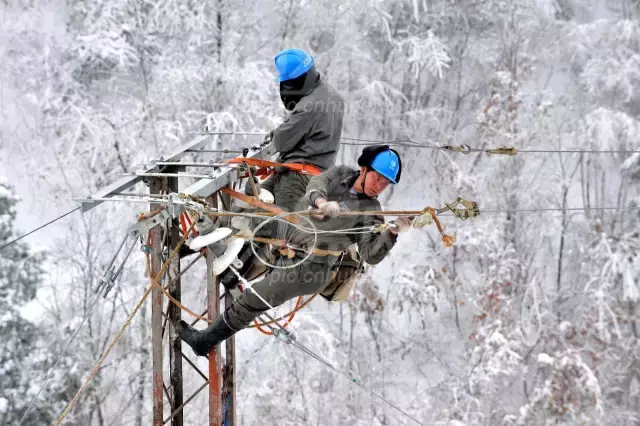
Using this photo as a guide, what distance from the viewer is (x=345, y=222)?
5.55m

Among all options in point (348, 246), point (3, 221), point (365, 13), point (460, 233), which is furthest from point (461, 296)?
point (348, 246)

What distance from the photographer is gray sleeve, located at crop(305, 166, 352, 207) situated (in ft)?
16.9

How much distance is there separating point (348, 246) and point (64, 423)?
11297 mm

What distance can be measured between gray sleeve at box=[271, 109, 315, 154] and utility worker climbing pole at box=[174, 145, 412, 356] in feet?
2.25

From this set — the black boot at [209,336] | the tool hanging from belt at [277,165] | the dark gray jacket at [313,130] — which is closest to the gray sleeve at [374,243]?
the tool hanging from belt at [277,165]

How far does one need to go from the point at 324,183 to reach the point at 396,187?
1441cm

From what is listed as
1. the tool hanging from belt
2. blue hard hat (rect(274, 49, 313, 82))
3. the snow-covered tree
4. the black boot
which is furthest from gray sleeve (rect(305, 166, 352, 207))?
the snow-covered tree

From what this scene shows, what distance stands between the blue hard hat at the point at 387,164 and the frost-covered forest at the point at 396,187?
1047 cm

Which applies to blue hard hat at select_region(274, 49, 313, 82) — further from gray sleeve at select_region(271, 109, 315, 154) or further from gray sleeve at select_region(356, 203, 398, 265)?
gray sleeve at select_region(356, 203, 398, 265)

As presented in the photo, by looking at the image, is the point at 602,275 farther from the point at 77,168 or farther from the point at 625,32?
the point at 77,168

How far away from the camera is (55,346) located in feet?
45.6

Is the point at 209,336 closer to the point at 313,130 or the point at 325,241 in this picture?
the point at 325,241

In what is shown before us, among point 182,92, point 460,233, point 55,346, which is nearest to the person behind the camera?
point 55,346

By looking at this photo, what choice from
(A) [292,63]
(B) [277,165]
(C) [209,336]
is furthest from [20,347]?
(A) [292,63]
